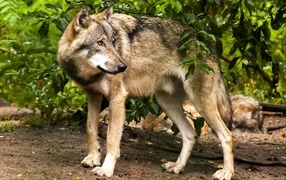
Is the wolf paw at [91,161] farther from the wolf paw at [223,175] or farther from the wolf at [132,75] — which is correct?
the wolf paw at [223,175]

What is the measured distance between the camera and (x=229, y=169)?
21.5 feet

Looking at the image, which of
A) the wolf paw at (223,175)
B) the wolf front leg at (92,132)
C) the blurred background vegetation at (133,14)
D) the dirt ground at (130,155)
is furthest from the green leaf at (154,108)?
the wolf paw at (223,175)

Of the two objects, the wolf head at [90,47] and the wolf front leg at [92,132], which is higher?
the wolf head at [90,47]

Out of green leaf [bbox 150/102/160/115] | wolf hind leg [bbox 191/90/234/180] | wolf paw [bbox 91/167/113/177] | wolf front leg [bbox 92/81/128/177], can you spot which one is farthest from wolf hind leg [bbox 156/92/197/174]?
wolf paw [bbox 91/167/113/177]

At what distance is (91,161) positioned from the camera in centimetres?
637

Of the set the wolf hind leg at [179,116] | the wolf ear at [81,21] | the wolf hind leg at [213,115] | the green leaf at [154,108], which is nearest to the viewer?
the wolf ear at [81,21]

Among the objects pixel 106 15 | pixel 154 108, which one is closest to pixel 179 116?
pixel 154 108

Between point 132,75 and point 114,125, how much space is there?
0.65m

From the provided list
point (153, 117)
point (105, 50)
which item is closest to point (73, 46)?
point (105, 50)

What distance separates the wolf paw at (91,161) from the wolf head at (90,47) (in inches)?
34.0

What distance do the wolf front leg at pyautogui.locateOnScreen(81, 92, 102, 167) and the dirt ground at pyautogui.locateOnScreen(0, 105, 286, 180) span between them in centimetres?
13

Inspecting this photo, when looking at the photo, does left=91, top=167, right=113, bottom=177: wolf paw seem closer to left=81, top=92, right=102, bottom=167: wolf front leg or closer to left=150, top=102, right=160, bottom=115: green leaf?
left=81, top=92, right=102, bottom=167: wolf front leg

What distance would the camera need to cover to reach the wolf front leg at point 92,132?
638cm

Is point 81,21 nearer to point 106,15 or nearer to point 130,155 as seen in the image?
point 106,15
